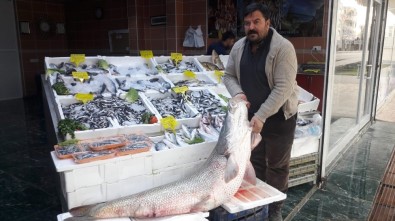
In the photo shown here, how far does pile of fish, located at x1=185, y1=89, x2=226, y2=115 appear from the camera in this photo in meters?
3.46

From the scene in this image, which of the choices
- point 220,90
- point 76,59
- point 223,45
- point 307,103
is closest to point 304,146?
point 307,103

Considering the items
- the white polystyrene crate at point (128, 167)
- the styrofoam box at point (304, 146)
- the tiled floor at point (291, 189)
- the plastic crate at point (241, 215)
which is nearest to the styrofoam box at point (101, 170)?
the white polystyrene crate at point (128, 167)

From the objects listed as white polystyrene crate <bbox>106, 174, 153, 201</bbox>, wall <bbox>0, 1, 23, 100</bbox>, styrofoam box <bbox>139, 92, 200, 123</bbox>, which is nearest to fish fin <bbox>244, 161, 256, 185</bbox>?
white polystyrene crate <bbox>106, 174, 153, 201</bbox>

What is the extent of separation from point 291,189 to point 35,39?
10323 mm

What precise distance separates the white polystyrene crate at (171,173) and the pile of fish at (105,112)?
631 mm

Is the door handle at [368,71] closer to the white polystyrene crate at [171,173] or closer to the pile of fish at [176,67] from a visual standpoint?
the pile of fish at [176,67]

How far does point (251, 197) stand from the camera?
7.52 ft

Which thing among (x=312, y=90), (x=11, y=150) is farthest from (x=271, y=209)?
(x=11, y=150)

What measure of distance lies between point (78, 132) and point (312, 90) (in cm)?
464

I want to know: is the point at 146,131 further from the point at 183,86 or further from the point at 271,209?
the point at 271,209

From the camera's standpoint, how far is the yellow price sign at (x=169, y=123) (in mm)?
2943

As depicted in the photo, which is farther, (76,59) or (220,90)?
(220,90)

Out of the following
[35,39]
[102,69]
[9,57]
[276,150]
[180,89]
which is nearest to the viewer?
[276,150]

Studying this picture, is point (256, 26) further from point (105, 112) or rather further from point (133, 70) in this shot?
point (133, 70)
